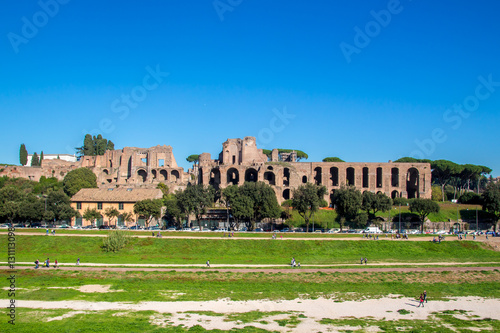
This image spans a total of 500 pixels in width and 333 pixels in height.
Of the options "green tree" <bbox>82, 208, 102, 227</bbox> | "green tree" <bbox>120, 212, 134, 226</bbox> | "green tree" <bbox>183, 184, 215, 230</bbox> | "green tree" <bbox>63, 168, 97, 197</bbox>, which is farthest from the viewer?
"green tree" <bbox>63, 168, 97, 197</bbox>

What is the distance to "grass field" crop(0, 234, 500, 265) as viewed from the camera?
37.2 meters

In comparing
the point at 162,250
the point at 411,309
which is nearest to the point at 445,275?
the point at 411,309

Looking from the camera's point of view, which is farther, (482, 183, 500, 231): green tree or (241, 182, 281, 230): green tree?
(482, 183, 500, 231): green tree

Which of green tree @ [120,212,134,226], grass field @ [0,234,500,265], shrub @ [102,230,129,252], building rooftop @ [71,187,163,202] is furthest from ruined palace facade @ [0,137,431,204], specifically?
shrub @ [102,230,129,252]

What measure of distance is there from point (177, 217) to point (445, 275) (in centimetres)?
3220

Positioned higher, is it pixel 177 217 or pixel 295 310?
pixel 177 217

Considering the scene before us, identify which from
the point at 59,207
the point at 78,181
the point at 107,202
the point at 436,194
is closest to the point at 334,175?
the point at 436,194

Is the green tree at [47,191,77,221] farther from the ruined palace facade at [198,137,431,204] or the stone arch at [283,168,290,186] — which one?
the stone arch at [283,168,290,186]

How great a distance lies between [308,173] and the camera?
3014 inches

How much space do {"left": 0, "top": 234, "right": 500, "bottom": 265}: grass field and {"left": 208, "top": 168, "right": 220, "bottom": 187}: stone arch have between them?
3337cm

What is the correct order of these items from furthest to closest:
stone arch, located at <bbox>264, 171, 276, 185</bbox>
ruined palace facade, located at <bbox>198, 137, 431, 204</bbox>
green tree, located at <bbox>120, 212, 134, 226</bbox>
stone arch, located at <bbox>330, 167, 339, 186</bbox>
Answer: stone arch, located at <bbox>330, 167, 339, 186</bbox>, stone arch, located at <bbox>264, 171, 276, 185</bbox>, ruined palace facade, located at <bbox>198, 137, 431, 204</bbox>, green tree, located at <bbox>120, 212, 134, 226</bbox>

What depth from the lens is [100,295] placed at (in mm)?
24828

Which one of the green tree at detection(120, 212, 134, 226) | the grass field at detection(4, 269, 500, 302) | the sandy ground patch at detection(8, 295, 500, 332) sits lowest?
the sandy ground patch at detection(8, 295, 500, 332)

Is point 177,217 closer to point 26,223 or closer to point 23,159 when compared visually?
point 26,223
